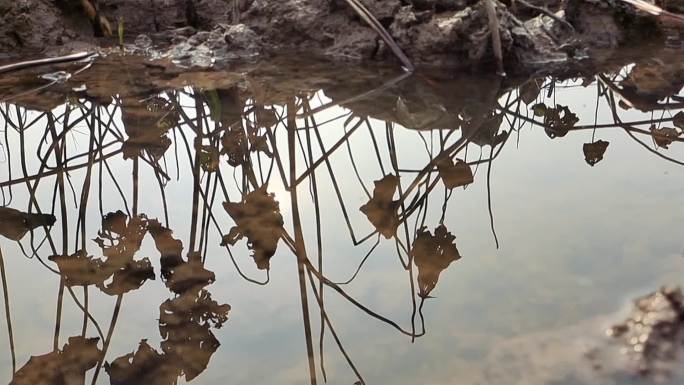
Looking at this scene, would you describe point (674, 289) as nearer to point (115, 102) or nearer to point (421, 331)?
point (421, 331)

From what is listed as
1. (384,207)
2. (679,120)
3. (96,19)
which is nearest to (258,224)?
(384,207)

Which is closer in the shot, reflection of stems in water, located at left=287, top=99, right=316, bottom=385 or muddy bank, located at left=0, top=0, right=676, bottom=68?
reflection of stems in water, located at left=287, top=99, right=316, bottom=385

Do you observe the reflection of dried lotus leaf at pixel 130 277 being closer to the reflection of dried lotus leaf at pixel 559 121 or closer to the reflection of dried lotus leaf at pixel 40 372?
the reflection of dried lotus leaf at pixel 40 372

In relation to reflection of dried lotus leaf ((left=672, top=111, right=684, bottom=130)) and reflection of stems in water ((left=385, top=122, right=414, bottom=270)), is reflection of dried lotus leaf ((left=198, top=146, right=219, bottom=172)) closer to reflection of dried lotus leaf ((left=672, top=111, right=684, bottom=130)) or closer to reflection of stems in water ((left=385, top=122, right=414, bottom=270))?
reflection of stems in water ((left=385, top=122, right=414, bottom=270))

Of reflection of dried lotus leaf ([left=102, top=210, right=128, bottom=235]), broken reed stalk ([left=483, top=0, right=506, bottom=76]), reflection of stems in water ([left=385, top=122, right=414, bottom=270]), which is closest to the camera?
reflection of stems in water ([left=385, top=122, right=414, bottom=270])

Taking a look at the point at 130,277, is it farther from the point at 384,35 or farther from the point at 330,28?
the point at 330,28

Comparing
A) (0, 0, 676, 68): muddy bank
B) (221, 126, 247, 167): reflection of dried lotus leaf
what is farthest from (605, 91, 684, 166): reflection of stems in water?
(221, 126, 247, 167): reflection of dried lotus leaf
